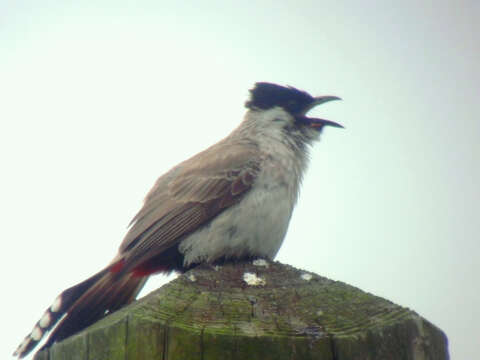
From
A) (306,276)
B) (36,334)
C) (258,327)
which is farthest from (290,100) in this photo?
(258,327)

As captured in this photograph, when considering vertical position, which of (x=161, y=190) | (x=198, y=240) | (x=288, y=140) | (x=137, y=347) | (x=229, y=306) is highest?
(x=288, y=140)

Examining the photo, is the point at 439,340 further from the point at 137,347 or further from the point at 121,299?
the point at 121,299

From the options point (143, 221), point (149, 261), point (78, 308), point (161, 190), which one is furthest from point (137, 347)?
point (161, 190)

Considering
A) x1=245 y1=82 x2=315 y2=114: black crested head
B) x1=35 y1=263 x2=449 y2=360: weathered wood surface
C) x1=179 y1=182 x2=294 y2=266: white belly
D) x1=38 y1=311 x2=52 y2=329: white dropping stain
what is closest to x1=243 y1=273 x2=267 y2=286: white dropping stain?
x1=35 y1=263 x2=449 y2=360: weathered wood surface

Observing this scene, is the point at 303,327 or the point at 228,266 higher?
the point at 228,266

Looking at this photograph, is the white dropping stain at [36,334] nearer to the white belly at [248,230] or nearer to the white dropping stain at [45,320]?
the white dropping stain at [45,320]
